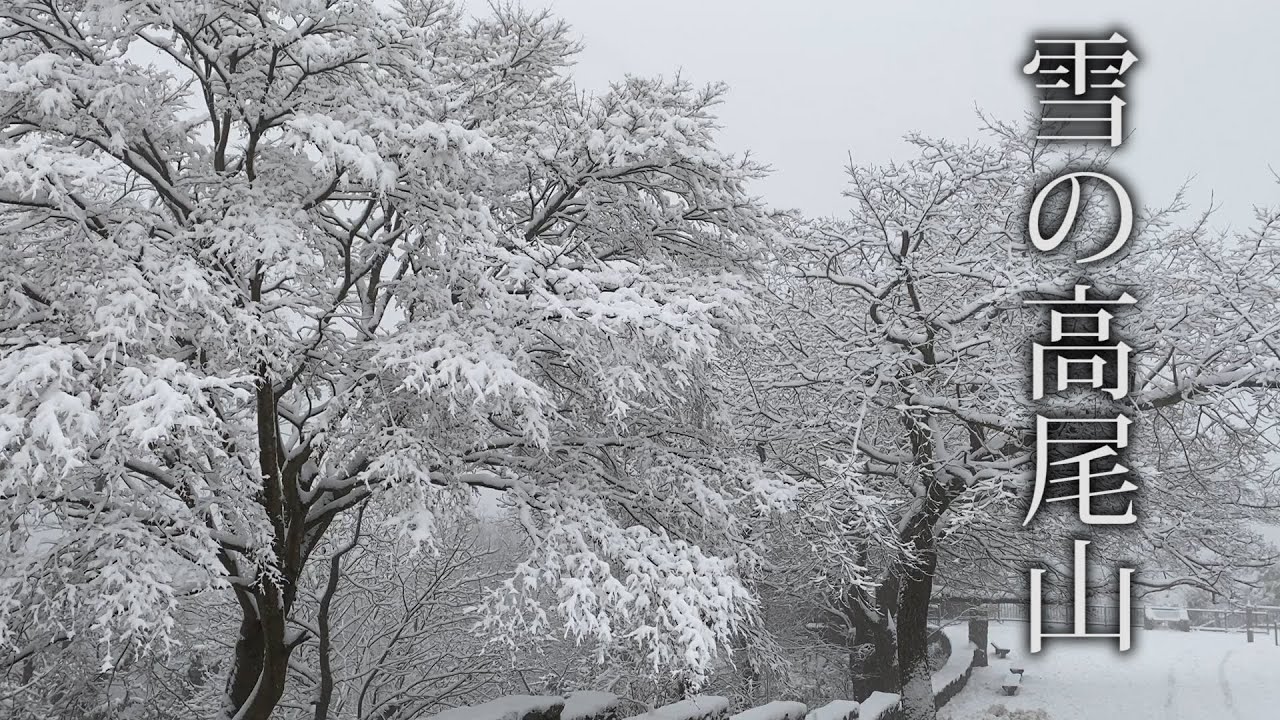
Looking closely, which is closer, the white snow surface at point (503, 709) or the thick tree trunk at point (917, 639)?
the white snow surface at point (503, 709)

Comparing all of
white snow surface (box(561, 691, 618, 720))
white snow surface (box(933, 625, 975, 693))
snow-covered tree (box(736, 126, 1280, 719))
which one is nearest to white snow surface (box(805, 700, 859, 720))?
snow-covered tree (box(736, 126, 1280, 719))

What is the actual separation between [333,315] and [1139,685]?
19.1m

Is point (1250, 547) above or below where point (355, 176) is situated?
below

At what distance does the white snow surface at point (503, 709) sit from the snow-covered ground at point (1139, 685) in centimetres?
799

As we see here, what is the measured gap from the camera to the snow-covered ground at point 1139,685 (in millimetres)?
17031

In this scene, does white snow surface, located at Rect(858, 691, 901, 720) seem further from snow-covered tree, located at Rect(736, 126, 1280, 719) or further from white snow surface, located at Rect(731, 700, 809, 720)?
white snow surface, located at Rect(731, 700, 809, 720)

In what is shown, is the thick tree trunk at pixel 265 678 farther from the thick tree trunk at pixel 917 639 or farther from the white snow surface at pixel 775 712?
the thick tree trunk at pixel 917 639

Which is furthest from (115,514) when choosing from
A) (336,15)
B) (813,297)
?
(813,297)

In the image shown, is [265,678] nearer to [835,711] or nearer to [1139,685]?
[835,711]

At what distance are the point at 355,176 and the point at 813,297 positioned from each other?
334 inches

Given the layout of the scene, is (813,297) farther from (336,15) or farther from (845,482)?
(336,15)

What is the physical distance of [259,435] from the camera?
26.0 ft

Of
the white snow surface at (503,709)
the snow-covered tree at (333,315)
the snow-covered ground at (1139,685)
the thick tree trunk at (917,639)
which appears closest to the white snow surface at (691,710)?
the snow-covered tree at (333,315)

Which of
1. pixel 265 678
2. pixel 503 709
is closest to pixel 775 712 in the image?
pixel 503 709
